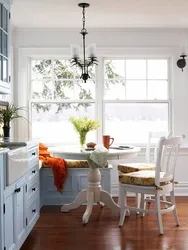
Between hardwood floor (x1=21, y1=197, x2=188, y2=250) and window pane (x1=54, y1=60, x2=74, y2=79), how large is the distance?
77.8 inches

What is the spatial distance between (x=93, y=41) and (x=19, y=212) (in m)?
2.99

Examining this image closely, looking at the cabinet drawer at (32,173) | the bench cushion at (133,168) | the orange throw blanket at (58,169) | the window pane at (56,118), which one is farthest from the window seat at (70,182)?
the cabinet drawer at (32,173)

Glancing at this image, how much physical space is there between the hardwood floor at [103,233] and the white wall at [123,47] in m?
1.25

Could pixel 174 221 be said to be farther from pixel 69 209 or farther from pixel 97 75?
pixel 97 75

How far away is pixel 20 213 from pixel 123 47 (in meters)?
3.03

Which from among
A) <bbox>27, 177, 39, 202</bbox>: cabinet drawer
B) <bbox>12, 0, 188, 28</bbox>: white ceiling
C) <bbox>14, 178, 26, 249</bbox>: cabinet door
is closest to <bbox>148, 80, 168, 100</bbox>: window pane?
<bbox>12, 0, 188, 28</bbox>: white ceiling

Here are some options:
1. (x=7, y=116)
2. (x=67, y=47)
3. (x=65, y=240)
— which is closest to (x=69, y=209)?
(x=65, y=240)

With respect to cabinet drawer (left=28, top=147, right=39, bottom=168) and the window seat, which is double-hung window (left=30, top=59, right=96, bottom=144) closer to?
the window seat

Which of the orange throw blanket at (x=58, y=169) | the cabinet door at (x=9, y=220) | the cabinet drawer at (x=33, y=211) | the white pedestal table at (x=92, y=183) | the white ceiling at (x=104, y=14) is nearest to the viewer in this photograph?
the cabinet door at (x=9, y=220)

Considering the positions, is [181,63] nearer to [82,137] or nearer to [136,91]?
[136,91]

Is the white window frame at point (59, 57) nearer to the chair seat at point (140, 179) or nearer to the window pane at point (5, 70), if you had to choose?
the window pane at point (5, 70)

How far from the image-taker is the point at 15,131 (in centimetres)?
532

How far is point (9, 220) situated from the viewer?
2.79 m

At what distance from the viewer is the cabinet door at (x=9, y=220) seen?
8.82 feet
